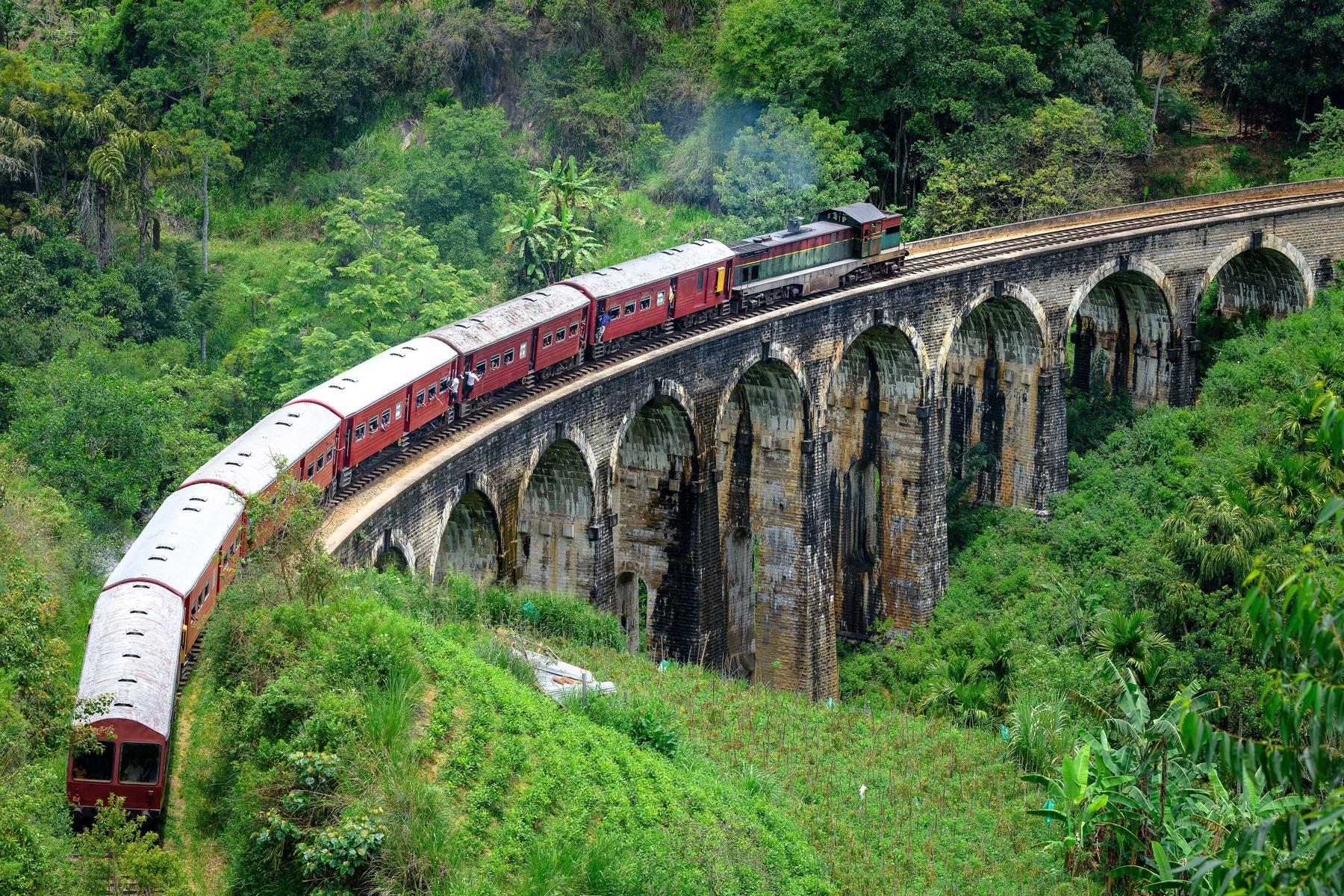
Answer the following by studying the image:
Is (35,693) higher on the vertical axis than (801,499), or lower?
lower

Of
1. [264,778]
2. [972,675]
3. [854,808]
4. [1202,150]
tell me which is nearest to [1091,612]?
[972,675]

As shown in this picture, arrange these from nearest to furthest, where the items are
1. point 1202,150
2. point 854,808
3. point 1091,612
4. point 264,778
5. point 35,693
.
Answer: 1. point 264,778
2. point 35,693
3. point 854,808
4. point 1091,612
5. point 1202,150

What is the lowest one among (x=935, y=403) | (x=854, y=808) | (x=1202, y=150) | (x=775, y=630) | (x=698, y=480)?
(x=854, y=808)

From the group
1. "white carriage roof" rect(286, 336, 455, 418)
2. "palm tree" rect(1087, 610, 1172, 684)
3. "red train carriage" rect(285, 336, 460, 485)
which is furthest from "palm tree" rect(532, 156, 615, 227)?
"palm tree" rect(1087, 610, 1172, 684)

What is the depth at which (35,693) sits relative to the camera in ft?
70.3

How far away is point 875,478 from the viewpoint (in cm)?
5009

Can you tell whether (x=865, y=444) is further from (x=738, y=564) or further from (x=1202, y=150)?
→ (x=1202, y=150)

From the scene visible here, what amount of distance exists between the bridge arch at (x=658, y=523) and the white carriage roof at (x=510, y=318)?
170 inches

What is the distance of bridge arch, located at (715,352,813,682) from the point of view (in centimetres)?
4438

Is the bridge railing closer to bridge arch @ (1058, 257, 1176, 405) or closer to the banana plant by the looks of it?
bridge arch @ (1058, 257, 1176, 405)

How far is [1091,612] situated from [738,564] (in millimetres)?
9937

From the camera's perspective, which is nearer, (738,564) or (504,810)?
(504,810)

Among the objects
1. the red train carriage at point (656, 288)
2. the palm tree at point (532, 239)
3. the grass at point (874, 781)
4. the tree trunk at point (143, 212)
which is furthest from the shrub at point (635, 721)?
the tree trunk at point (143, 212)

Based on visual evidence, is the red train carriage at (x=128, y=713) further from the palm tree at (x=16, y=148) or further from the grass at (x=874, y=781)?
the palm tree at (x=16, y=148)
